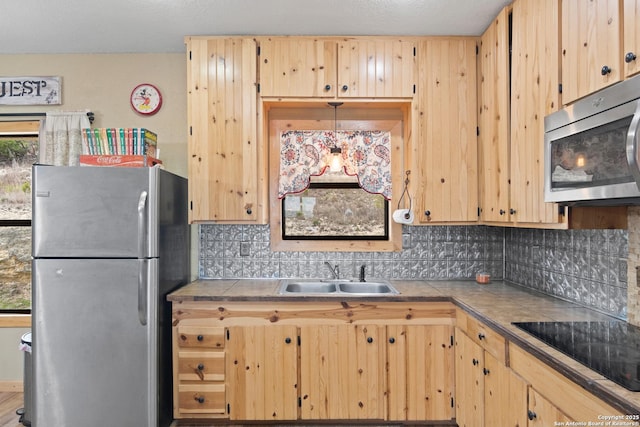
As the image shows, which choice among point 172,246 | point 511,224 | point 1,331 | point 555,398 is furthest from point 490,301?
point 1,331

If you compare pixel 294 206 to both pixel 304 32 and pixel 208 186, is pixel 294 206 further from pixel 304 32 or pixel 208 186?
pixel 304 32

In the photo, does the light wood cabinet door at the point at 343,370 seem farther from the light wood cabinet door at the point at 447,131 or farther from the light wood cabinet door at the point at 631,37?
the light wood cabinet door at the point at 631,37

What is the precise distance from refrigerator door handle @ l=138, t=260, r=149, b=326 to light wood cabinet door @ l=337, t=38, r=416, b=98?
5.52 ft

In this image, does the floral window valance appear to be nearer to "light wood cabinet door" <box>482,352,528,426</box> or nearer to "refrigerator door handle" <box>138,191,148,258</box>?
"refrigerator door handle" <box>138,191,148,258</box>

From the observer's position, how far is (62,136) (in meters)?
2.90

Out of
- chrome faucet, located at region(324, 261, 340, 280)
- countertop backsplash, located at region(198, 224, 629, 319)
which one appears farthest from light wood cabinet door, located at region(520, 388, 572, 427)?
chrome faucet, located at region(324, 261, 340, 280)

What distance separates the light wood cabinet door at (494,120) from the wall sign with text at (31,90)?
10.5ft

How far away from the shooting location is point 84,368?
215 cm

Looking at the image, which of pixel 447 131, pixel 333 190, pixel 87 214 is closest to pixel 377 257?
pixel 333 190

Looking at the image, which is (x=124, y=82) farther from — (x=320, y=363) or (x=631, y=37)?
(x=631, y=37)

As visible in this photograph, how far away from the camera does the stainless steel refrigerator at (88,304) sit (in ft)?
7.03

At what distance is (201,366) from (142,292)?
61cm

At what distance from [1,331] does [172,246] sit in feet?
5.79

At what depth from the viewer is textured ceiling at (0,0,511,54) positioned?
7.38 feet
